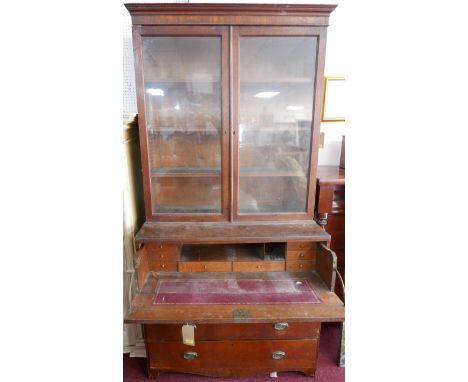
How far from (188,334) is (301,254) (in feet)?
2.55

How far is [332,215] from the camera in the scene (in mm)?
1646

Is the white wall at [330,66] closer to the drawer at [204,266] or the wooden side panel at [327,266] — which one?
the wooden side panel at [327,266]

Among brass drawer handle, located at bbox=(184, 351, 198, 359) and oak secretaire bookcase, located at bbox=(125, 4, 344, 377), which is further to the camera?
brass drawer handle, located at bbox=(184, 351, 198, 359)

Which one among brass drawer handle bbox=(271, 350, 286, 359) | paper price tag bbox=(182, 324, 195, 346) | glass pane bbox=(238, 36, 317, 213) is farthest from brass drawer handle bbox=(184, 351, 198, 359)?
glass pane bbox=(238, 36, 317, 213)

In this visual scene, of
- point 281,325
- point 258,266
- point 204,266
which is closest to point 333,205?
point 258,266

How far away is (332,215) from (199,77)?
115 cm

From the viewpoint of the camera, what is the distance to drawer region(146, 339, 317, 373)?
1.42 meters

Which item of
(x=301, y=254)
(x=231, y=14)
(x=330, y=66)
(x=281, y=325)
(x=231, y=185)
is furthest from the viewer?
(x=330, y=66)

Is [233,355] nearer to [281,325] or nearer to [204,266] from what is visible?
[281,325]

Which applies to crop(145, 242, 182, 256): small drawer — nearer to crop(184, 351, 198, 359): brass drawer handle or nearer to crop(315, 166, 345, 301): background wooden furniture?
crop(184, 351, 198, 359): brass drawer handle

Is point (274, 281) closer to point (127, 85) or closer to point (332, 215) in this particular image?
point (332, 215)

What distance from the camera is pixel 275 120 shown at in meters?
1.52

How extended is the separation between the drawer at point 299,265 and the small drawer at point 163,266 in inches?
27.4

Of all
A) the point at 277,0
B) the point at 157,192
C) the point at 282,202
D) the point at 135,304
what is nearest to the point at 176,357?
the point at 135,304
